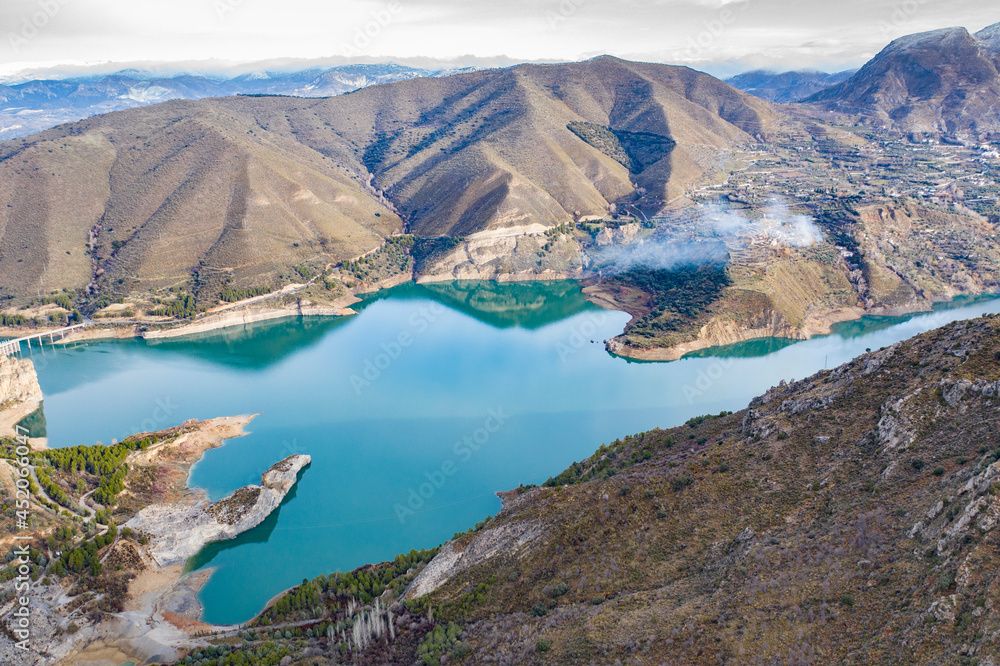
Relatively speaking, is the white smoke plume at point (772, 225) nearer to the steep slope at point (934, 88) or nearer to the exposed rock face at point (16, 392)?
the steep slope at point (934, 88)

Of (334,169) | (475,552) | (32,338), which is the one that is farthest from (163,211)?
(475,552)

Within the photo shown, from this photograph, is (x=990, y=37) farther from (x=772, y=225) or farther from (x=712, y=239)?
(x=712, y=239)

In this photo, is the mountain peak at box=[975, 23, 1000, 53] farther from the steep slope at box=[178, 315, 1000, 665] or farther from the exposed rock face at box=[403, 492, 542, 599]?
the exposed rock face at box=[403, 492, 542, 599]

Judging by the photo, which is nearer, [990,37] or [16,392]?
[16,392]

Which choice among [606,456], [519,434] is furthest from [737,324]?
[606,456]

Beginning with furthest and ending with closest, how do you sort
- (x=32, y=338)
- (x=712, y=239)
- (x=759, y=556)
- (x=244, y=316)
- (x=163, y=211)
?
(x=163, y=211), (x=712, y=239), (x=244, y=316), (x=32, y=338), (x=759, y=556)

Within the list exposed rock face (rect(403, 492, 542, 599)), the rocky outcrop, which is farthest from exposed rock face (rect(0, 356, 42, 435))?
exposed rock face (rect(403, 492, 542, 599))
